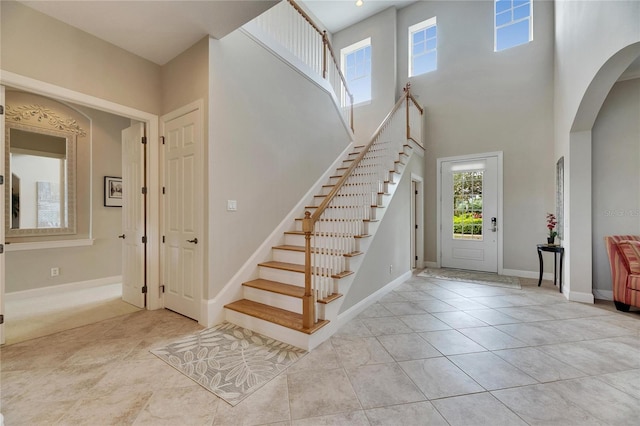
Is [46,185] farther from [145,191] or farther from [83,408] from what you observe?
[83,408]

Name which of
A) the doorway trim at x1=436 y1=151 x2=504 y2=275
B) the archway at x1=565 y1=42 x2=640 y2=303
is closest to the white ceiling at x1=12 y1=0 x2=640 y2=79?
the archway at x1=565 y1=42 x2=640 y2=303

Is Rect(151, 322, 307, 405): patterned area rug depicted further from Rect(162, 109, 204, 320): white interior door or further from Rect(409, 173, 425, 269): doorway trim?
Rect(409, 173, 425, 269): doorway trim

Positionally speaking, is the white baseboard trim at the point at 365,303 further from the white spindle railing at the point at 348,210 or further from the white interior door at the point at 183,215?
the white interior door at the point at 183,215

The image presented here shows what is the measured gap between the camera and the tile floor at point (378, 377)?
161cm

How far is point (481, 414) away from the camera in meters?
1.61

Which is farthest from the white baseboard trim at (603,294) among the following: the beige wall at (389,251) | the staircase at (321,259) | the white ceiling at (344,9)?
the white ceiling at (344,9)

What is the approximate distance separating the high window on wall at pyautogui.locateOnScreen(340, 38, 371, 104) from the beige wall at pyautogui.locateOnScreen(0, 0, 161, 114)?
4.85 metres

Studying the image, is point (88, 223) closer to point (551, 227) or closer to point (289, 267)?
point (289, 267)

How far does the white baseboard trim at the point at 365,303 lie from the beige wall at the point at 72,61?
3.34 meters

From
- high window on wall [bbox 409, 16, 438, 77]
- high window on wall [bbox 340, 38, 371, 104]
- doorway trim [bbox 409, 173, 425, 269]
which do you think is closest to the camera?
doorway trim [bbox 409, 173, 425, 269]

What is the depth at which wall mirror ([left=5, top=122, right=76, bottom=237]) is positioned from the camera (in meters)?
3.77

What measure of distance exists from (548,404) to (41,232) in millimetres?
6072

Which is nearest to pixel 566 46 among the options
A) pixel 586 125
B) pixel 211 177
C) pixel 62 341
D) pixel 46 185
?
pixel 586 125

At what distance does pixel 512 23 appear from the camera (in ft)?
17.1
